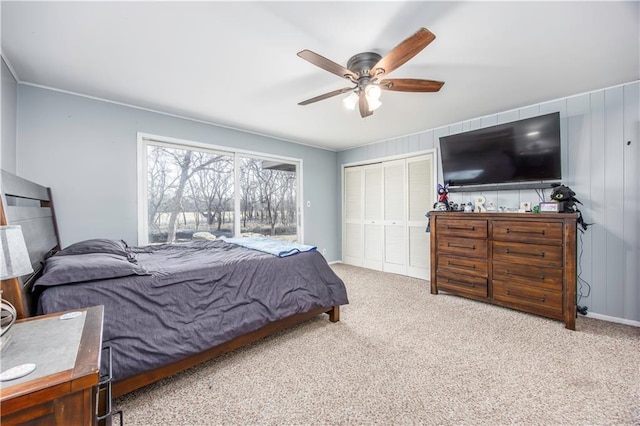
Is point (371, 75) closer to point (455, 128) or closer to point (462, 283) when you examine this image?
point (455, 128)

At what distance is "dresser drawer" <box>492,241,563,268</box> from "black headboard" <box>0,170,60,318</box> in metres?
3.90

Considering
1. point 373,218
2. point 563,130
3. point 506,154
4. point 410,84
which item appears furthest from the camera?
point 373,218

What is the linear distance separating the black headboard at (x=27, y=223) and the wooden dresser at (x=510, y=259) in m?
3.82

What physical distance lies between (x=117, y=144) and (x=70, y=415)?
120 inches

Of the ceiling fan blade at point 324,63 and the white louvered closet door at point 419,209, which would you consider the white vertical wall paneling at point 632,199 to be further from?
the ceiling fan blade at point 324,63

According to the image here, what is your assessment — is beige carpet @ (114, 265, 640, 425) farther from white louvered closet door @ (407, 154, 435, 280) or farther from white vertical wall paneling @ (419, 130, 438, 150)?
white vertical wall paneling @ (419, 130, 438, 150)

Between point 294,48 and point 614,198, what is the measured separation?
11.5 feet

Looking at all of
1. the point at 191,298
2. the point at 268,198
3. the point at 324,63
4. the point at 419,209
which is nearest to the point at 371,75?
the point at 324,63

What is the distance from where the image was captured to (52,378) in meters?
0.76

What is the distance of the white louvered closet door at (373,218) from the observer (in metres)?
4.90

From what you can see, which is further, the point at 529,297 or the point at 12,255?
the point at 529,297

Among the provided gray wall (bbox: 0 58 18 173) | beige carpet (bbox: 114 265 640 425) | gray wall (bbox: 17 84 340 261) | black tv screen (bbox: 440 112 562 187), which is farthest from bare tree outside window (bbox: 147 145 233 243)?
black tv screen (bbox: 440 112 562 187)

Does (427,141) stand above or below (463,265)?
above

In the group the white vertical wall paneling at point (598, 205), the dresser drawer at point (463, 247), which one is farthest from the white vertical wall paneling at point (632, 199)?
the dresser drawer at point (463, 247)
